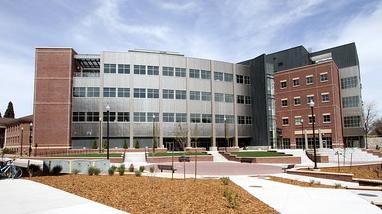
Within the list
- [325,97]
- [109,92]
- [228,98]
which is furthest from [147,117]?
[325,97]

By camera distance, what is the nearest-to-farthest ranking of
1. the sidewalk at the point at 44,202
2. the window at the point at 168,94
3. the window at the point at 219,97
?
1. the sidewalk at the point at 44,202
2. the window at the point at 168,94
3. the window at the point at 219,97

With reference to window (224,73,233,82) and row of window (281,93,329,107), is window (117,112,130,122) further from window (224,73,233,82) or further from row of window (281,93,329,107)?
row of window (281,93,329,107)

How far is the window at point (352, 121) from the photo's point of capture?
5708 cm

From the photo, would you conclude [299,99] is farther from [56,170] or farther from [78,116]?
[56,170]

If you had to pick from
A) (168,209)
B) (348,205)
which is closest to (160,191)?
(168,209)

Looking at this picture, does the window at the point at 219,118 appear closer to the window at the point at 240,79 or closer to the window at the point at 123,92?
the window at the point at 240,79

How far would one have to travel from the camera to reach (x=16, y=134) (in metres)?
78.1

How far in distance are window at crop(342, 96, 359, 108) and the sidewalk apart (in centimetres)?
6066

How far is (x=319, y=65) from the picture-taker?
5719 centimetres

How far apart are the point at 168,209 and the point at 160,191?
276 cm

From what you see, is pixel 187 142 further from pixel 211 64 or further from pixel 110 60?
pixel 110 60

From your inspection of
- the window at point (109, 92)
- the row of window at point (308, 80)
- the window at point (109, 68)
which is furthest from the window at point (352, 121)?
the window at point (109, 68)

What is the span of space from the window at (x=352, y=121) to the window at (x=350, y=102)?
2462mm

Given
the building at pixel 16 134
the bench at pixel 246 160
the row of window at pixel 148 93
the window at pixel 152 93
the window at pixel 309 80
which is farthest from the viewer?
the building at pixel 16 134
